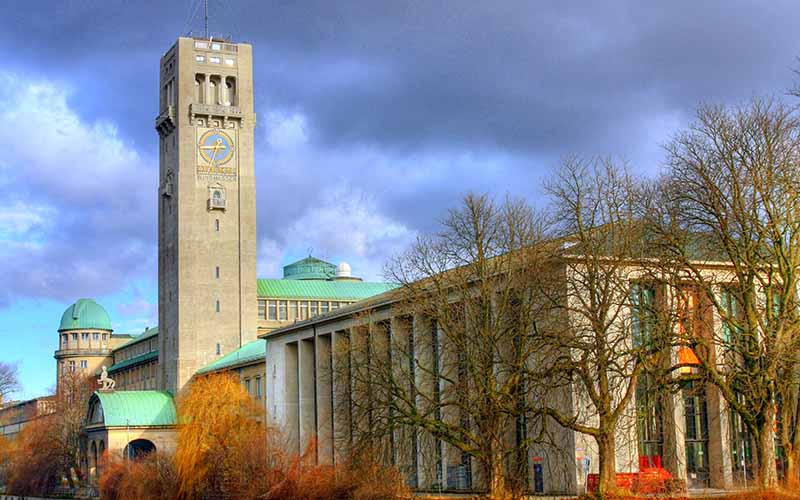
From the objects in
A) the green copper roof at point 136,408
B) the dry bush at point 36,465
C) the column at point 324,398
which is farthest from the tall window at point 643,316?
the green copper roof at point 136,408

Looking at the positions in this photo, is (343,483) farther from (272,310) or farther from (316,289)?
(316,289)

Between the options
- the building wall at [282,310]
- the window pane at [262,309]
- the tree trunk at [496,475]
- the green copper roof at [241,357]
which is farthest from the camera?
the window pane at [262,309]

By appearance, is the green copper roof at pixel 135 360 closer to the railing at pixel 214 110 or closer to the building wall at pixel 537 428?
the railing at pixel 214 110

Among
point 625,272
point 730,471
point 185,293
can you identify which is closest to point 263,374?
point 185,293

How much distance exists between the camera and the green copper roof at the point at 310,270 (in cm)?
15050

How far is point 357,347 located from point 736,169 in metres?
24.6

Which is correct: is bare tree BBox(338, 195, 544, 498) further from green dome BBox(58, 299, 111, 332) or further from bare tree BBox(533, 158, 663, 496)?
green dome BBox(58, 299, 111, 332)

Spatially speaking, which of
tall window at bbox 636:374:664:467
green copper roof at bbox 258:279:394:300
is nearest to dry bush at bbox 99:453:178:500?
tall window at bbox 636:374:664:467

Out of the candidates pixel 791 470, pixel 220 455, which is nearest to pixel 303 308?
pixel 220 455

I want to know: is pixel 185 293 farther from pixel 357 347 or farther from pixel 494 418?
pixel 494 418

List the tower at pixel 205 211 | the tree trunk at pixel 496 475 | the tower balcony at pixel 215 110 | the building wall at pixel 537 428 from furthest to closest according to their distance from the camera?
the tower balcony at pixel 215 110 < the tower at pixel 205 211 < the building wall at pixel 537 428 < the tree trunk at pixel 496 475

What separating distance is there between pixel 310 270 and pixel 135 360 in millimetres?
26327

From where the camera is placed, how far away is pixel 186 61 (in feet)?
404

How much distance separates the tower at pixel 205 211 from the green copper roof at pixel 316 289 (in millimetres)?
10890
